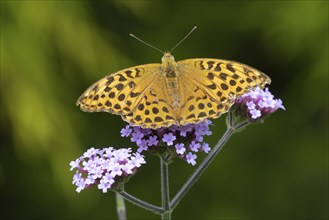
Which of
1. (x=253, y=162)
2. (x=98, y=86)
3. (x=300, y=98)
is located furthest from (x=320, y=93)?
(x=98, y=86)

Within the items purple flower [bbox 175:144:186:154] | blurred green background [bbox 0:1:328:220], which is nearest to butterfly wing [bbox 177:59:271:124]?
purple flower [bbox 175:144:186:154]

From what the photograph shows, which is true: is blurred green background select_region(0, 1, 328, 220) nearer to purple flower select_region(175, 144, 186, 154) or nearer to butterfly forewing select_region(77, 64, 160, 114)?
butterfly forewing select_region(77, 64, 160, 114)

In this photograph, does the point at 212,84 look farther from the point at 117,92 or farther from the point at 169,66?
the point at 117,92

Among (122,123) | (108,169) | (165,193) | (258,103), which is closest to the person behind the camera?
(108,169)

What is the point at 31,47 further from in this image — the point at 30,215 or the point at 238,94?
the point at 238,94

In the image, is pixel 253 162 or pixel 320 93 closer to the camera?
pixel 320 93

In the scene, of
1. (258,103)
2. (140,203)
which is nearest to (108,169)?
(140,203)

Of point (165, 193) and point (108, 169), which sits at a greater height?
point (108, 169)
